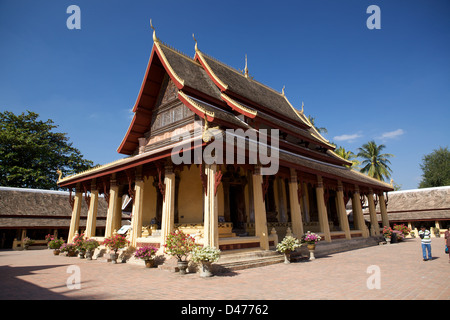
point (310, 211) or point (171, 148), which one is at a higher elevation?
point (171, 148)

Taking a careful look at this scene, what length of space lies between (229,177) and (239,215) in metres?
2.17

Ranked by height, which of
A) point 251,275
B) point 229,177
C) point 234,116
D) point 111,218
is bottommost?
point 251,275

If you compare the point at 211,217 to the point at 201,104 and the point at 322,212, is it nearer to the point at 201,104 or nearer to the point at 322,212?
the point at 201,104

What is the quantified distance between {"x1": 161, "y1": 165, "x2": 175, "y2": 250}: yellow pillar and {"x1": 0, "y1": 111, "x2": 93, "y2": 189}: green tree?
29.1m

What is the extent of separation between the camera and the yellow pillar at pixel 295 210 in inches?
522

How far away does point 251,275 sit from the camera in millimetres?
7977

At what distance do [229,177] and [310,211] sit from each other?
25.5ft

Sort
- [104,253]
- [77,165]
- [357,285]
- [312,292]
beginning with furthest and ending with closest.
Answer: [77,165]
[104,253]
[357,285]
[312,292]

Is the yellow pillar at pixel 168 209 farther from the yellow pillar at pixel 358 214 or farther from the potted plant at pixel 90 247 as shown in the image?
the yellow pillar at pixel 358 214

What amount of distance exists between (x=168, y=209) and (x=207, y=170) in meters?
2.34
